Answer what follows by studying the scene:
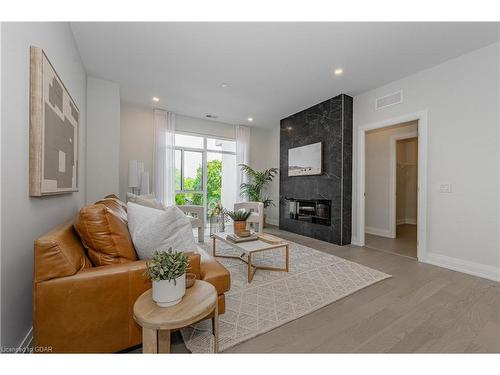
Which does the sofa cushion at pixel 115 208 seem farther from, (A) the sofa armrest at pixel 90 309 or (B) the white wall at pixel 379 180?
(B) the white wall at pixel 379 180

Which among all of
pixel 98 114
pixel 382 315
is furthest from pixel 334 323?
pixel 98 114

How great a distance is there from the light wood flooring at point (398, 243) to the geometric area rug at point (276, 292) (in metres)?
1.13

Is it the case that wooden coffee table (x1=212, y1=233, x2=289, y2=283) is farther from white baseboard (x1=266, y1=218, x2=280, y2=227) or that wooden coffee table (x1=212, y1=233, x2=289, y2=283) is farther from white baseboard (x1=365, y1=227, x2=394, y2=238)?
white baseboard (x1=266, y1=218, x2=280, y2=227)

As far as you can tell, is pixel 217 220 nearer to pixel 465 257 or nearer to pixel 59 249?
pixel 59 249

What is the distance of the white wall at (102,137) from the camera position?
10.6 feet

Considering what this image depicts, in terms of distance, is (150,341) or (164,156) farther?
(164,156)

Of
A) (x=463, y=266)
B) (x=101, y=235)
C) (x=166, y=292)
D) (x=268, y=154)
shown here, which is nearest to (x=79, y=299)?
(x=101, y=235)

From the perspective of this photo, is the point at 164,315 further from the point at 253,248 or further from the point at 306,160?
the point at 306,160

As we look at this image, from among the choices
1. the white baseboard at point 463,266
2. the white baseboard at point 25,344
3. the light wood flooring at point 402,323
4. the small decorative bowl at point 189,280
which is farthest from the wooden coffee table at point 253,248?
the white baseboard at point 463,266

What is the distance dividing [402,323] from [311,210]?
9.34 ft

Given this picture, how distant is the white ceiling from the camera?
2.19m

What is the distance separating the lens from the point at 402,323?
161cm

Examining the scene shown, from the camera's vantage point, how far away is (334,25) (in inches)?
83.4
